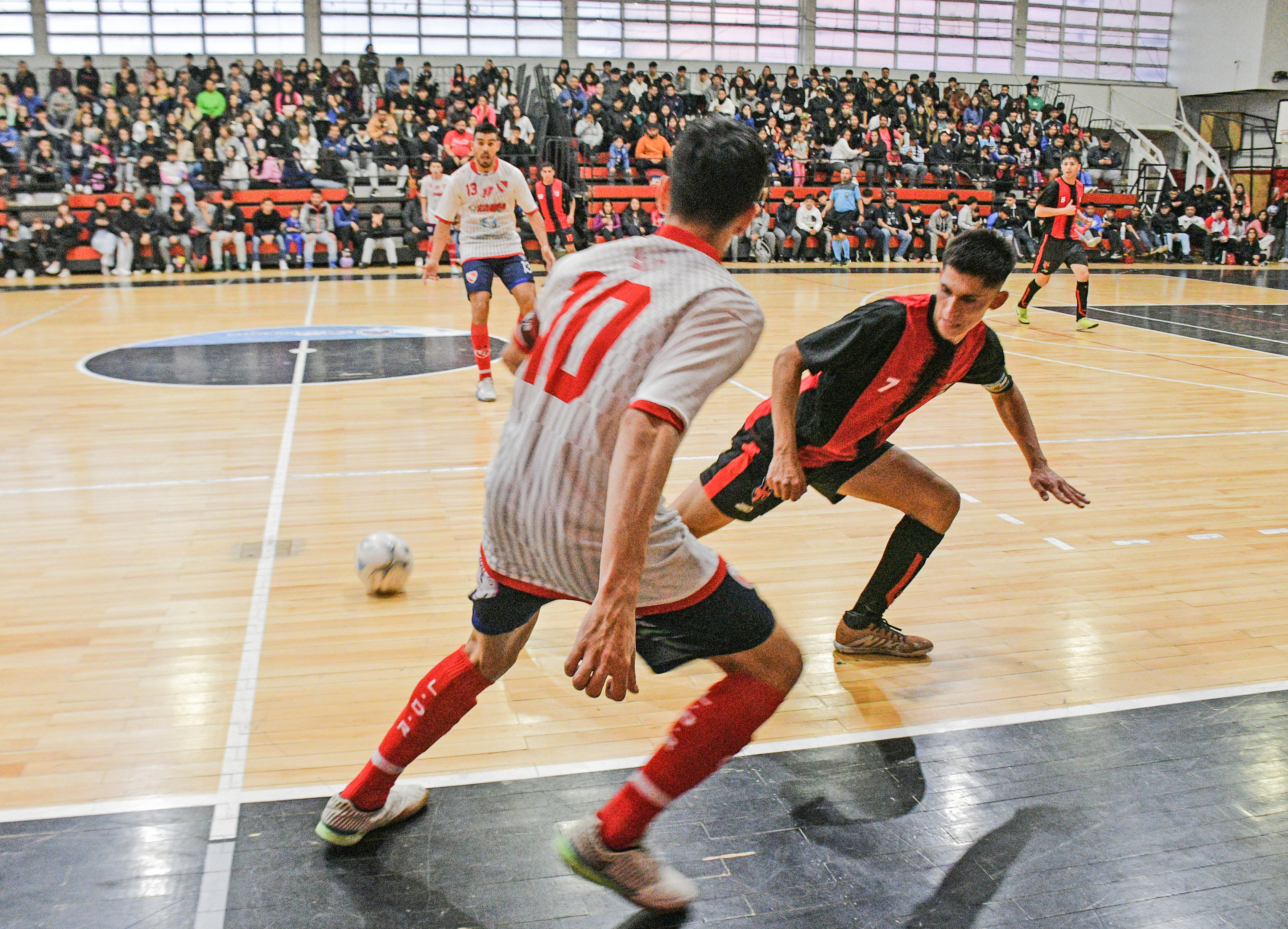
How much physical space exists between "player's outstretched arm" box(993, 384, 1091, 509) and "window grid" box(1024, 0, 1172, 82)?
103 ft

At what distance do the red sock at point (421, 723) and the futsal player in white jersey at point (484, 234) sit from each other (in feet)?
17.6

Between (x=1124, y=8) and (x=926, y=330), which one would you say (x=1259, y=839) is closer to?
(x=926, y=330)

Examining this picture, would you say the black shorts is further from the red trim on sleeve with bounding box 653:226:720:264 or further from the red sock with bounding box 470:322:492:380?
the red sock with bounding box 470:322:492:380

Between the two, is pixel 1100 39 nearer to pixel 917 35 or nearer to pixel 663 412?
pixel 917 35

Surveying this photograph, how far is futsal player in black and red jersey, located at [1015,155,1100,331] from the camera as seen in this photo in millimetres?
11547

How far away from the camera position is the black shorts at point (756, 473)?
3477 millimetres

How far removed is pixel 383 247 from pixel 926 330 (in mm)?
16935

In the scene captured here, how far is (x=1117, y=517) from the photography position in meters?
5.15

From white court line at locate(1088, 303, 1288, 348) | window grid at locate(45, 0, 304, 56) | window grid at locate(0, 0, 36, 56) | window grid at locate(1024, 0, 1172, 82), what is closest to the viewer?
white court line at locate(1088, 303, 1288, 348)

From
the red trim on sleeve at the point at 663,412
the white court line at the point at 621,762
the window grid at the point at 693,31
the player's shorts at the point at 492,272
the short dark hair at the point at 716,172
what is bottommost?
the white court line at the point at 621,762

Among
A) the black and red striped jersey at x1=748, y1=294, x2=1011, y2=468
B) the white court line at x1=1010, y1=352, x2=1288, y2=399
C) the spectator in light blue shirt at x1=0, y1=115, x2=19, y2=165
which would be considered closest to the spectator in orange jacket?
the spectator in light blue shirt at x1=0, y1=115, x2=19, y2=165

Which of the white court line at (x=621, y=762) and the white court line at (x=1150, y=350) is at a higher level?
the white court line at (x=1150, y=350)

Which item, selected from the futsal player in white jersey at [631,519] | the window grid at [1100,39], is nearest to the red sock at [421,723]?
the futsal player in white jersey at [631,519]

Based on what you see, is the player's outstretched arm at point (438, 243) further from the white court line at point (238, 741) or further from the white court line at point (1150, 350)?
the white court line at point (1150, 350)
